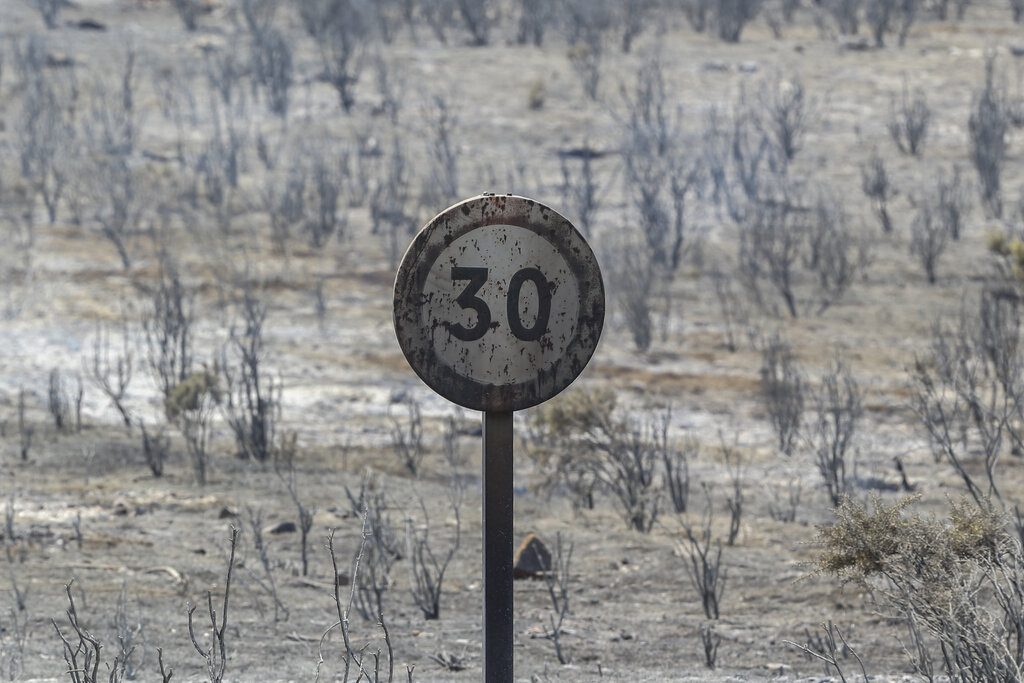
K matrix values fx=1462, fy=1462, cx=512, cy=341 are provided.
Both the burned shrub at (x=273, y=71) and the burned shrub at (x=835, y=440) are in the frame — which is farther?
the burned shrub at (x=273, y=71)

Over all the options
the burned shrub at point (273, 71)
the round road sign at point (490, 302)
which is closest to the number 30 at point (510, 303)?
the round road sign at point (490, 302)

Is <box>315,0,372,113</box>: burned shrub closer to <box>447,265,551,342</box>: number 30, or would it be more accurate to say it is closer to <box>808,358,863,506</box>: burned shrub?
<box>808,358,863,506</box>: burned shrub

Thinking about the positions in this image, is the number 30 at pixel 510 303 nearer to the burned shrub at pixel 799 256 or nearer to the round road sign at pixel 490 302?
the round road sign at pixel 490 302

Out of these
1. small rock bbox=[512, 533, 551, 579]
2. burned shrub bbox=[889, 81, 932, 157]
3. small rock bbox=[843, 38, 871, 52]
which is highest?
small rock bbox=[843, 38, 871, 52]

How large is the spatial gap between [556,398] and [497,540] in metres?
6.78

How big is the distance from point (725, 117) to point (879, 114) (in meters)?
2.65

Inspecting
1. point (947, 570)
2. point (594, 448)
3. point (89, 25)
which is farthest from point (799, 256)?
point (89, 25)

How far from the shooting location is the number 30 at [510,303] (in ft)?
11.9

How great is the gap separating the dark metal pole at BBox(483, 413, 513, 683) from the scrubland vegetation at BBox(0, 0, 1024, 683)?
273 mm

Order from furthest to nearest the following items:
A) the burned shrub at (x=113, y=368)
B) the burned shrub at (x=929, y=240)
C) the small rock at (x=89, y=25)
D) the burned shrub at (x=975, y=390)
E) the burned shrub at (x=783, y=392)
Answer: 1. the small rock at (x=89, y=25)
2. the burned shrub at (x=929, y=240)
3. the burned shrub at (x=783, y=392)
4. the burned shrub at (x=113, y=368)
5. the burned shrub at (x=975, y=390)

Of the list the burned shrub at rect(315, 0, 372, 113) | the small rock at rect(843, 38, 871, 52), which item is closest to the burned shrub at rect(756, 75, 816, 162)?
the small rock at rect(843, 38, 871, 52)

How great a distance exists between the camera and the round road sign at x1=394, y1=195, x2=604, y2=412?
3619mm

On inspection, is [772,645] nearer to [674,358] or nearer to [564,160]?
[674,358]

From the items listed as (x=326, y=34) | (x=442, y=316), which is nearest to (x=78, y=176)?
(x=326, y=34)
